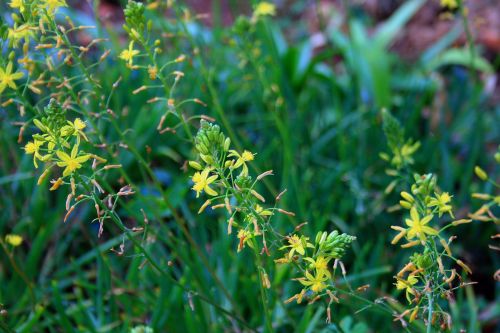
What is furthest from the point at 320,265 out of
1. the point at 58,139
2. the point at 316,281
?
the point at 58,139

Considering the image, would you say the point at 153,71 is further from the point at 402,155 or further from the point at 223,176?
the point at 402,155

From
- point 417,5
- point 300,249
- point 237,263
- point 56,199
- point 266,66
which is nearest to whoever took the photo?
point 300,249

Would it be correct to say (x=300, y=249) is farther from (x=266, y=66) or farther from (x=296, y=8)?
(x=296, y=8)

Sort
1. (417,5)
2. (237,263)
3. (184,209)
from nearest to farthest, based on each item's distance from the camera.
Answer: (237,263) → (184,209) → (417,5)

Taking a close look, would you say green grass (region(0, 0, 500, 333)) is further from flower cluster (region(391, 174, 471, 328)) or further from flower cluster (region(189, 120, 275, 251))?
flower cluster (region(189, 120, 275, 251))

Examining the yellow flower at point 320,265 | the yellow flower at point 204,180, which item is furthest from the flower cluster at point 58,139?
the yellow flower at point 320,265

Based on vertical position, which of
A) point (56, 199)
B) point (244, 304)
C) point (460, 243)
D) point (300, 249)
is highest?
point (300, 249)

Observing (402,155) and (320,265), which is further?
(402,155)

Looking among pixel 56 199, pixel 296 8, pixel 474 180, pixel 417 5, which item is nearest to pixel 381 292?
pixel 474 180
